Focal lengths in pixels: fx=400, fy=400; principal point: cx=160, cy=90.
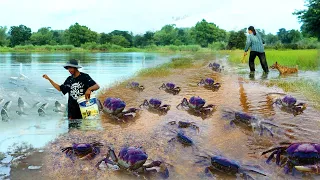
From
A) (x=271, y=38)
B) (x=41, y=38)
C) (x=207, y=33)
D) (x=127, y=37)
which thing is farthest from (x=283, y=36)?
(x=41, y=38)

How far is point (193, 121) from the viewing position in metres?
8.25

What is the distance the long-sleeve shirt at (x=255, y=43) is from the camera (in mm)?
16480

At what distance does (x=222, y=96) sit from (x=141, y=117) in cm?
325

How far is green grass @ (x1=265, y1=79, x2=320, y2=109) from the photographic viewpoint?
10.4 m

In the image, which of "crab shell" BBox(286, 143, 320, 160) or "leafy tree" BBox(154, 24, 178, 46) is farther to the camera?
"leafy tree" BBox(154, 24, 178, 46)

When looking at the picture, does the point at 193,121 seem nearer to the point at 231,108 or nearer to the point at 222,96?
the point at 231,108

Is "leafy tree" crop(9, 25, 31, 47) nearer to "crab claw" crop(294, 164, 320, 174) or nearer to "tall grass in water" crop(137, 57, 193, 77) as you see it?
"tall grass in water" crop(137, 57, 193, 77)

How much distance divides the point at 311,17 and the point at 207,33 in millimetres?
62227

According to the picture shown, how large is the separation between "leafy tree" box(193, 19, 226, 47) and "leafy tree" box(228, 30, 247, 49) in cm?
2192

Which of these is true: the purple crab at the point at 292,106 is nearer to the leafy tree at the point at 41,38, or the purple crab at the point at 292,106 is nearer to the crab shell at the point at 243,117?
the crab shell at the point at 243,117

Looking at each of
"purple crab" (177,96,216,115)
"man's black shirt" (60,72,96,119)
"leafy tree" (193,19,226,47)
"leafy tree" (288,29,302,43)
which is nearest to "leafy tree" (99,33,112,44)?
"leafy tree" (193,19,226,47)

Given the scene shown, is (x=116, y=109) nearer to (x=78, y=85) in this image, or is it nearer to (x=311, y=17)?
(x=78, y=85)

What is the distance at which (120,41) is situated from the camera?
8219 cm

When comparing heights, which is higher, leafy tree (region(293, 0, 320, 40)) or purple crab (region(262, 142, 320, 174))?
leafy tree (region(293, 0, 320, 40))
